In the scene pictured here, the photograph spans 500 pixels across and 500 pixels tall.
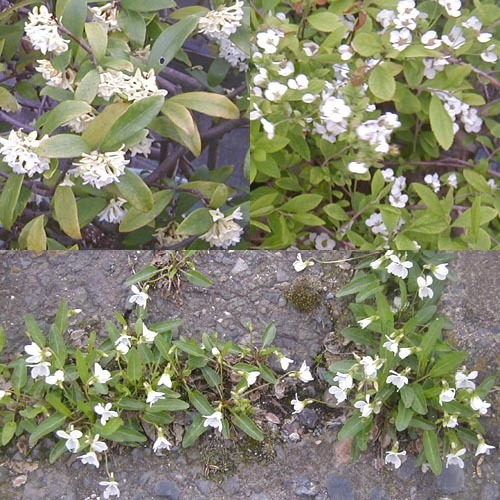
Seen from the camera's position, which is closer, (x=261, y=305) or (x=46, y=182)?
(x=46, y=182)

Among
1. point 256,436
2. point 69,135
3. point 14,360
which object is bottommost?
point 256,436

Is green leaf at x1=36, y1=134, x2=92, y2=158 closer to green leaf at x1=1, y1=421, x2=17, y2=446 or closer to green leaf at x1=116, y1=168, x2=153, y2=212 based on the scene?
green leaf at x1=116, y1=168, x2=153, y2=212

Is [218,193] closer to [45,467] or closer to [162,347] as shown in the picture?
[162,347]

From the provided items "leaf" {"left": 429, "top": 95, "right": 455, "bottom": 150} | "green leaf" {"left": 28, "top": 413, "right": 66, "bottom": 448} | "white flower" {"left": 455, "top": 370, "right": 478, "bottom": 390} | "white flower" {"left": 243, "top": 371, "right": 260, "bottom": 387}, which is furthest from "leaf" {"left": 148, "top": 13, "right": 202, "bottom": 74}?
"white flower" {"left": 455, "top": 370, "right": 478, "bottom": 390}

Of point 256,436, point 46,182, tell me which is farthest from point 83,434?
point 46,182

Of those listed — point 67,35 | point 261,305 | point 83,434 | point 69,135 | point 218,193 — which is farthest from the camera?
point 261,305

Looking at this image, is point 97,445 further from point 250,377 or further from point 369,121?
point 369,121
